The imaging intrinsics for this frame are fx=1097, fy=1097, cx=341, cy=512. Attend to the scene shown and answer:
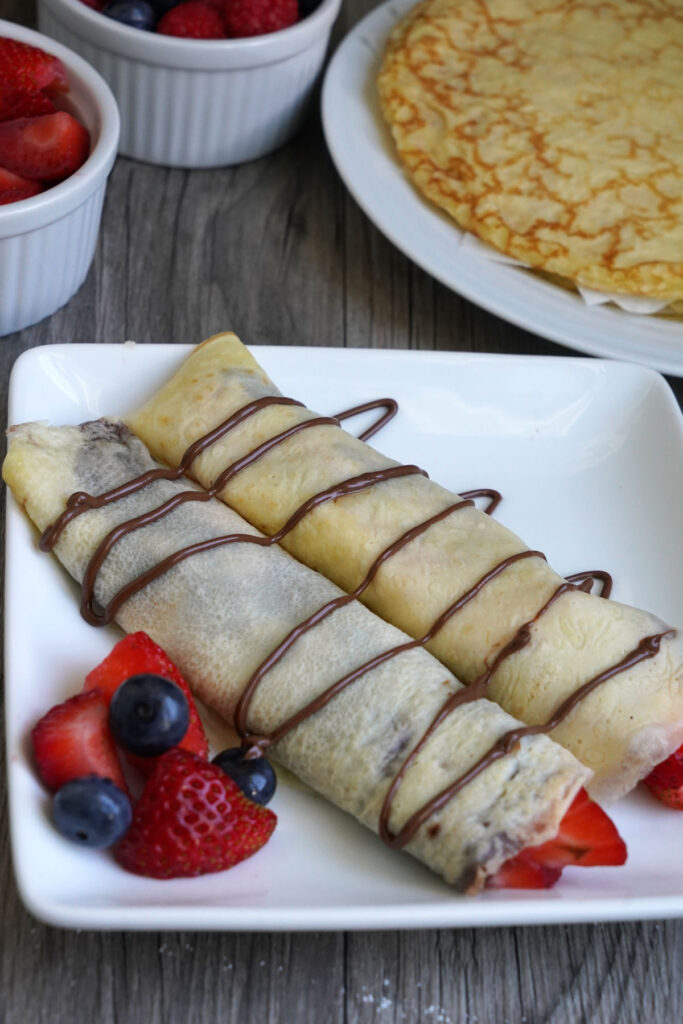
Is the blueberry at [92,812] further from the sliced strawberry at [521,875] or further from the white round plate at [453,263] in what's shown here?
the white round plate at [453,263]

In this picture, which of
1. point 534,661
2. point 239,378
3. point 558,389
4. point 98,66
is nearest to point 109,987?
point 534,661

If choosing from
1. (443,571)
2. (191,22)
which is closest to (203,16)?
(191,22)

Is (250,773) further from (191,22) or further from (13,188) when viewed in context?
(191,22)

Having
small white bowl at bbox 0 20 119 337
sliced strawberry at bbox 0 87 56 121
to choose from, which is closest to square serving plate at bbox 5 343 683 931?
small white bowl at bbox 0 20 119 337

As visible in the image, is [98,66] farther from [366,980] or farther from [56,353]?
[366,980]

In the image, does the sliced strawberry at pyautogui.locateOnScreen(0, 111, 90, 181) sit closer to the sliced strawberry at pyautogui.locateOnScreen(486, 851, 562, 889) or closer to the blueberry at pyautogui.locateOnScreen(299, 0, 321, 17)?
the blueberry at pyautogui.locateOnScreen(299, 0, 321, 17)

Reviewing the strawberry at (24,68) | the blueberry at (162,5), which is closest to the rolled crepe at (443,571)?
the strawberry at (24,68)
